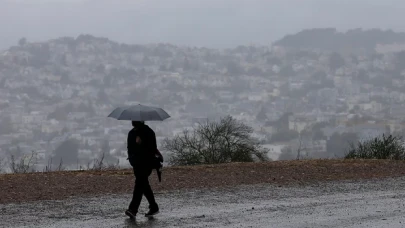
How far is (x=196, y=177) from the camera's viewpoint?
15.5m

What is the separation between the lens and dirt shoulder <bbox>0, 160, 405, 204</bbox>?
1323 cm

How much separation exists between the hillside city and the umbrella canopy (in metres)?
38.9

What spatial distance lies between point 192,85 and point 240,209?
85832mm

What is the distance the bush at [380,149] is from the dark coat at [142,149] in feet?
39.8

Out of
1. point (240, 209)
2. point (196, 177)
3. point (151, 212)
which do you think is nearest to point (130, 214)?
point (151, 212)

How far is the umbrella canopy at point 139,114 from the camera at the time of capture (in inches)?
406

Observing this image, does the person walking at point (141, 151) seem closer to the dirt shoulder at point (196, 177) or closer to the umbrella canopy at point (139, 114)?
the umbrella canopy at point (139, 114)

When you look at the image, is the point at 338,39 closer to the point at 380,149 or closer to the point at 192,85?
the point at 192,85

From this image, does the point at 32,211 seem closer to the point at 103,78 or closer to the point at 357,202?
the point at 357,202

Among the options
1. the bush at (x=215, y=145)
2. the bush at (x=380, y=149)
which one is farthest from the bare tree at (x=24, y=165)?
the bush at (x=380, y=149)

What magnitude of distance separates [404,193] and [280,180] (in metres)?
2.83

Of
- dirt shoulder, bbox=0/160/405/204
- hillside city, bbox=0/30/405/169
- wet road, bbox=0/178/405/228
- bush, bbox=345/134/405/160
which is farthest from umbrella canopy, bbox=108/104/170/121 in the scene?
hillside city, bbox=0/30/405/169

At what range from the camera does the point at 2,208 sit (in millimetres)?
11133

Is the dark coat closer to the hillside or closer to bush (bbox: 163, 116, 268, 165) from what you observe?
bush (bbox: 163, 116, 268, 165)
